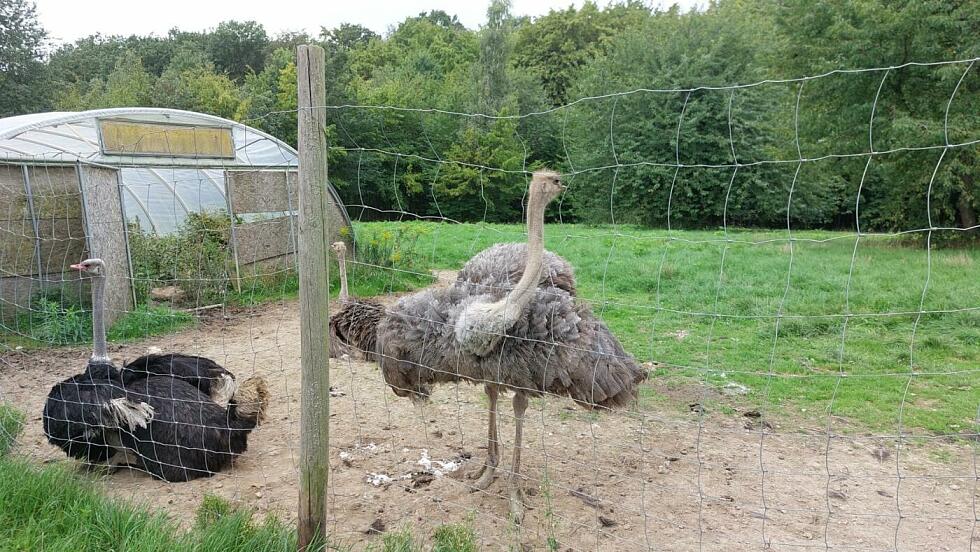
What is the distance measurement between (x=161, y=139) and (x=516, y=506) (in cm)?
762

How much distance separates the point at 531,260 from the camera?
10.1ft

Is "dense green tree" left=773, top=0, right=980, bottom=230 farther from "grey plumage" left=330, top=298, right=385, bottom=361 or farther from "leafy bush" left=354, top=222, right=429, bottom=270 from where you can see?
"grey plumage" left=330, top=298, right=385, bottom=361

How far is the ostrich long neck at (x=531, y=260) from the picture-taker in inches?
121

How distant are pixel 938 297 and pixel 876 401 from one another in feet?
12.9

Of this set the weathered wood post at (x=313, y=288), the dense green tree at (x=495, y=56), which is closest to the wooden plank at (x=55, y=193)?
the weathered wood post at (x=313, y=288)

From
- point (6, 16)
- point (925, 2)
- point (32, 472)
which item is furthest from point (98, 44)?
point (32, 472)

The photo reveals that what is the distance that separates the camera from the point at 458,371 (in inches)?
132

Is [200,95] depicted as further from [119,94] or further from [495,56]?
[495,56]

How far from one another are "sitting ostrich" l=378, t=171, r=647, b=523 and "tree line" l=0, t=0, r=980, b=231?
39.4 inches

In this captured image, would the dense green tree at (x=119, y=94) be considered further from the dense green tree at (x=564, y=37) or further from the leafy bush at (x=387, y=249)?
the leafy bush at (x=387, y=249)

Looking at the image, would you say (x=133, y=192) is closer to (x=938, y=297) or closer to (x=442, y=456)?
(x=442, y=456)

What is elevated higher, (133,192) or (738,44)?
(738,44)

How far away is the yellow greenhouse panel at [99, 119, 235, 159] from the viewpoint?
8711 millimetres

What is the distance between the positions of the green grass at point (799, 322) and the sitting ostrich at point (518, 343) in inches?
9.3
